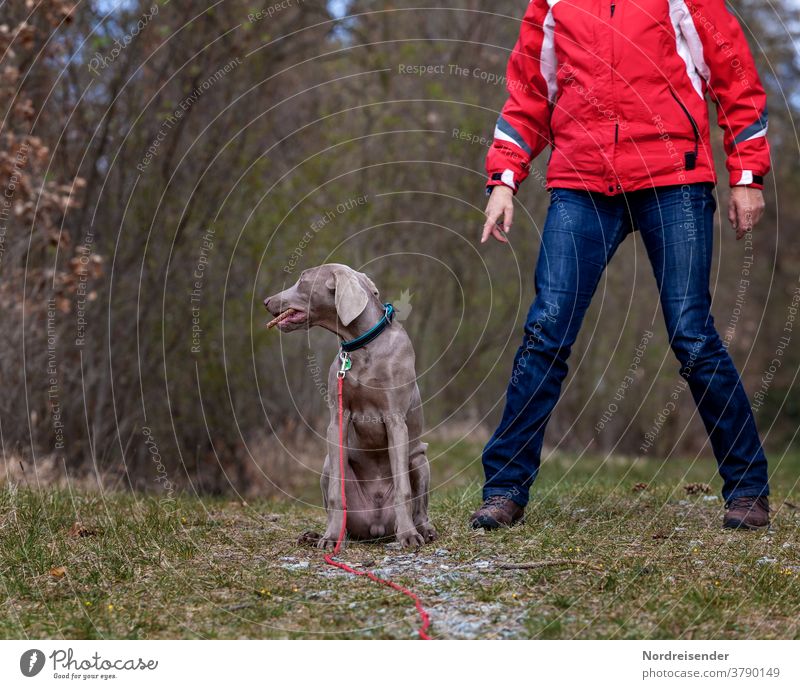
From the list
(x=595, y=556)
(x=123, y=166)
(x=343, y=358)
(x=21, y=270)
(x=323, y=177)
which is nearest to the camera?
(x=595, y=556)

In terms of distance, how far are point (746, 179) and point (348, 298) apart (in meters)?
2.35

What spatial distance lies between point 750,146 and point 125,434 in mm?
7592

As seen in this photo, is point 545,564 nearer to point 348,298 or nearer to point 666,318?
point 348,298

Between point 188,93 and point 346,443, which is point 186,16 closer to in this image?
point 188,93

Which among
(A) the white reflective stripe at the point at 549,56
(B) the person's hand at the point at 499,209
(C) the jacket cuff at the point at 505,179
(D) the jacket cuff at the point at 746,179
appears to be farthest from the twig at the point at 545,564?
(A) the white reflective stripe at the point at 549,56

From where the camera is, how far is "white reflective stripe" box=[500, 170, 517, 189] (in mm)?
5754

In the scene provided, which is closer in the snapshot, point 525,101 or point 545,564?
point 545,564

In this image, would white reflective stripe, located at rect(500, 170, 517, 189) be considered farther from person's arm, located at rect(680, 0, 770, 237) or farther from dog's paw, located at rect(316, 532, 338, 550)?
dog's paw, located at rect(316, 532, 338, 550)

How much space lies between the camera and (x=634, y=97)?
5.57 m

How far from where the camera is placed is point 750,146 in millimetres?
5746

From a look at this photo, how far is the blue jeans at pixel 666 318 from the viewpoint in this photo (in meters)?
5.62

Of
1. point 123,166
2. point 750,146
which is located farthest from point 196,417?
point 750,146

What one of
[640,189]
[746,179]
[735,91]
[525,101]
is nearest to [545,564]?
[640,189]

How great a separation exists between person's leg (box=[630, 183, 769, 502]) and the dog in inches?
59.5
